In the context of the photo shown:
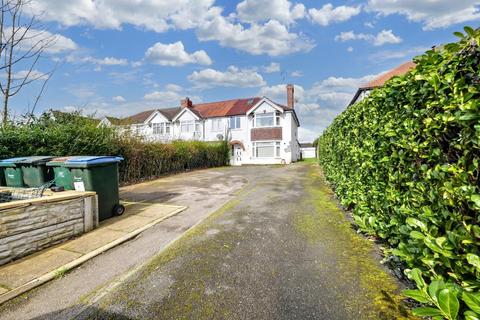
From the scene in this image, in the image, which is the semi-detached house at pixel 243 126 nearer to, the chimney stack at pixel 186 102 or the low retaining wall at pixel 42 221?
the chimney stack at pixel 186 102

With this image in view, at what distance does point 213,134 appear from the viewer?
29.2 metres

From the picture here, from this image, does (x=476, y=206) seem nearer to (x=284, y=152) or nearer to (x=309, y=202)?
(x=309, y=202)

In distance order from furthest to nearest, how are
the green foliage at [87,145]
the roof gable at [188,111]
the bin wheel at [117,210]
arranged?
the roof gable at [188,111] < the green foliage at [87,145] < the bin wheel at [117,210]

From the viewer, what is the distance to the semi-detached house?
2609cm

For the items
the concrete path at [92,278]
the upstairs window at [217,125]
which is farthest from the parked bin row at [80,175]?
the upstairs window at [217,125]

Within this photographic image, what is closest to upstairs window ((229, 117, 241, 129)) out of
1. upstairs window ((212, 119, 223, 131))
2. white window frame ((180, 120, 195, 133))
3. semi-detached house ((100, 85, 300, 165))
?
semi-detached house ((100, 85, 300, 165))

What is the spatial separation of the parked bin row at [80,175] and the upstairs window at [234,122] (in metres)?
22.9

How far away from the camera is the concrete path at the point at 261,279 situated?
2.46 meters

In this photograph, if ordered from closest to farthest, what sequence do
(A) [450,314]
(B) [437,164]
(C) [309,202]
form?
1. (A) [450,314]
2. (B) [437,164]
3. (C) [309,202]

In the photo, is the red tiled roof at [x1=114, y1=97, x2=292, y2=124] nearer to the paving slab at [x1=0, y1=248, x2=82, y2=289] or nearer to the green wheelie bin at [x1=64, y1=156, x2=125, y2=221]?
the green wheelie bin at [x1=64, y1=156, x2=125, y2=221]

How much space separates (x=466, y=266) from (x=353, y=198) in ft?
11.5

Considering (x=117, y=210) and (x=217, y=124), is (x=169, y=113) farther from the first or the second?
(x=117, y=210)

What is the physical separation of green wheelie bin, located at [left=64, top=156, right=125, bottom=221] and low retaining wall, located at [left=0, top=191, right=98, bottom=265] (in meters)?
0.39

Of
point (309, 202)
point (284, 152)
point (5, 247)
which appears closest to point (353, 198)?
point (309, 202)
